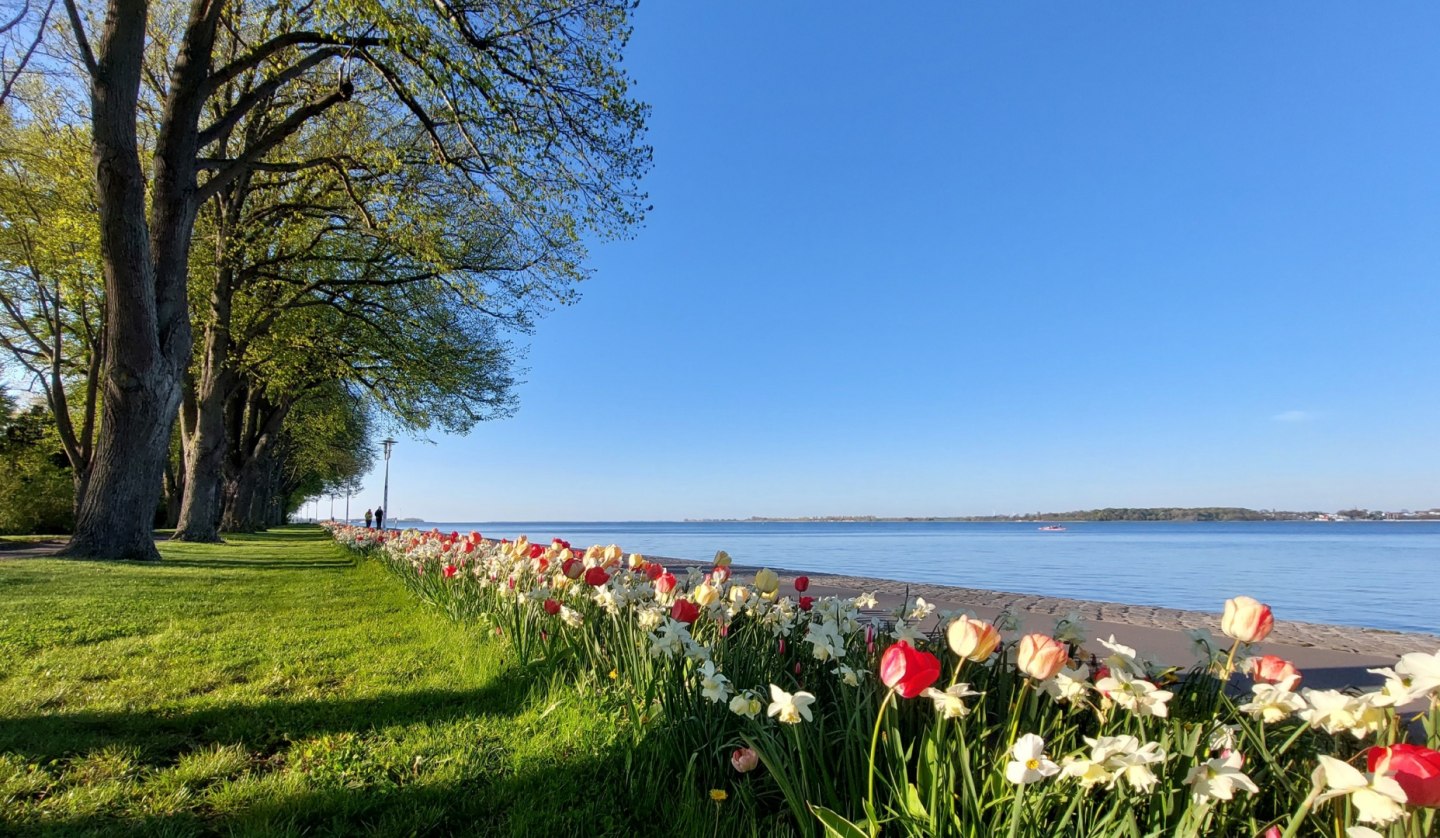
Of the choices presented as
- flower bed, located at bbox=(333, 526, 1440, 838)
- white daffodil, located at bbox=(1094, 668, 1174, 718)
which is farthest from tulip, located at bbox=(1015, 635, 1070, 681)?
white daffodil, located at bbox=(1094, 668, 1174, 718)

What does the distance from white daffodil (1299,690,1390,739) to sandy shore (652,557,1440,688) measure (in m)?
1.82

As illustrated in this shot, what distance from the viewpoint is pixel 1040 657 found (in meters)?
1.67

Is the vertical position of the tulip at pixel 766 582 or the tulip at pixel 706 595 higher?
the tulip at pixel 766 582

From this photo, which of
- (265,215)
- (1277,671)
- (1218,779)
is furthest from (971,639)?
(265,215)

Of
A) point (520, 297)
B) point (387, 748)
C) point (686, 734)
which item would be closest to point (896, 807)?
point (686, 734)

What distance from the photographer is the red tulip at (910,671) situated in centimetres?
163

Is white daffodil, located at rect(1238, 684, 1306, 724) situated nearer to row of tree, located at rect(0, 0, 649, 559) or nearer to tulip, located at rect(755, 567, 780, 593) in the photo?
tulip, located at rect(755, 567, 780, 593)

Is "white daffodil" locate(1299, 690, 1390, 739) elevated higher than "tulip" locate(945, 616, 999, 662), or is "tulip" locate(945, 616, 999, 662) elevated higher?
"tulip" locate(945, 616, 999, 662)

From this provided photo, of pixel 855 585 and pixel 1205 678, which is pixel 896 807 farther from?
pixel 855 585

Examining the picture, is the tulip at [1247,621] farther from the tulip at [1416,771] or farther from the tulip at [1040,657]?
the tulip at [1416,771]

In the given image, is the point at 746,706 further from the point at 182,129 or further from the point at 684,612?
the point at 182,129

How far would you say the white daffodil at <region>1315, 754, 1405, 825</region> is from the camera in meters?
1.09

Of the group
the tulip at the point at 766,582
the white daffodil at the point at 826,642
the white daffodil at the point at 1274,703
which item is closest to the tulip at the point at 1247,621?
the white daffodil at the point at 1274,703

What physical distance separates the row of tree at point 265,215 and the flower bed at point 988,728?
7725 millimetres
